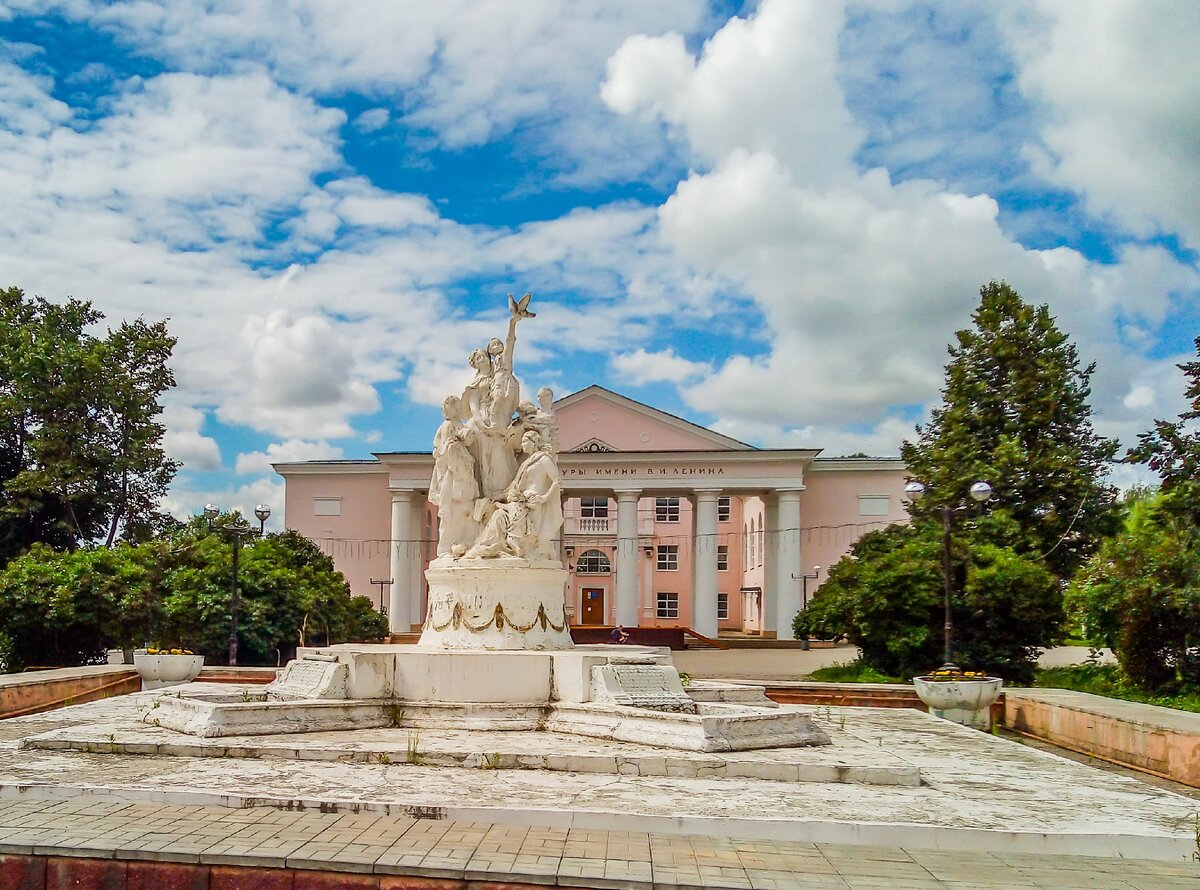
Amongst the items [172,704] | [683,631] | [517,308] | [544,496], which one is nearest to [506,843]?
[172,704]

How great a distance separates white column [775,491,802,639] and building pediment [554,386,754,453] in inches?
184

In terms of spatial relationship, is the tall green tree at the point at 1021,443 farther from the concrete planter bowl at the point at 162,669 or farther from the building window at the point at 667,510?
the building window at the point at 667,510

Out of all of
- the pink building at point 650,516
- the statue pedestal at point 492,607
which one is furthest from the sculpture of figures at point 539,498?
the pink building at point 650,516

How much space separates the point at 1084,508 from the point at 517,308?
1732 centimetres

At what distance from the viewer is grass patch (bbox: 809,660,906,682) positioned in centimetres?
1914

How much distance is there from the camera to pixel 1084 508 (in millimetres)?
24188

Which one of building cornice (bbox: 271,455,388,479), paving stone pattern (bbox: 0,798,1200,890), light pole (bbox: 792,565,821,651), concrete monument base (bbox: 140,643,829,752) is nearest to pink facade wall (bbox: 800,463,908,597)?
light pole (bbox: 792,565,821,651)

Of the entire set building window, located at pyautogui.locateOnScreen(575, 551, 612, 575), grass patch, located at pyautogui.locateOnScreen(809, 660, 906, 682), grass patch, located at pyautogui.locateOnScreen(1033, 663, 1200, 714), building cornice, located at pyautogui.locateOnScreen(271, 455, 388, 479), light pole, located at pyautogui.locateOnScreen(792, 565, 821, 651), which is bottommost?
grass patch, located at pyautogui.locateOnScreen(809, 660, 906, 682)

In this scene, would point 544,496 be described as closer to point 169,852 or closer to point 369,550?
point 169,852

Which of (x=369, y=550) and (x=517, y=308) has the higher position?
(x=517, y=308)

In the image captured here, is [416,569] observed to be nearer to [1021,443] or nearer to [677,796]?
[1021,443]

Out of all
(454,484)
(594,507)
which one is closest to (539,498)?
(454,484)

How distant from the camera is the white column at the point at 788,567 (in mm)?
37562

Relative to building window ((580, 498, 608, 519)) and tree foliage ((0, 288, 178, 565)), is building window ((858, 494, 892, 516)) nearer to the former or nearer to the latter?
building window ((580, 498, 608, 519))
